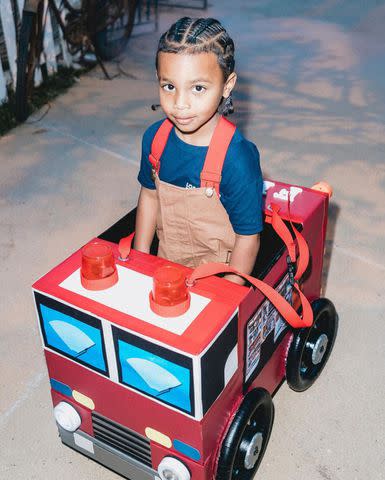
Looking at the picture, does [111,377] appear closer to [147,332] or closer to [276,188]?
[147,332]

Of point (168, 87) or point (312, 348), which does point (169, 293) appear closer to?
point (168, 87)

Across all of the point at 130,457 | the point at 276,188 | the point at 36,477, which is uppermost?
the point at 276,188

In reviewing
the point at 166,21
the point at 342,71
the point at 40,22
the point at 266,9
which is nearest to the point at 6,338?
the point at 40,22

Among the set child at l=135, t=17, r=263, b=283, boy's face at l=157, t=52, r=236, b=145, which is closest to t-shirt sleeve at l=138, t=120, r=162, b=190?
child at l=135, t=17, r=263, b=283

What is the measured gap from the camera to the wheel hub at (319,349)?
5.57 ft

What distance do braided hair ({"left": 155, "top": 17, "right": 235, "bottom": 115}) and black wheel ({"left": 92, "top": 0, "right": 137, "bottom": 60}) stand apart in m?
2.75

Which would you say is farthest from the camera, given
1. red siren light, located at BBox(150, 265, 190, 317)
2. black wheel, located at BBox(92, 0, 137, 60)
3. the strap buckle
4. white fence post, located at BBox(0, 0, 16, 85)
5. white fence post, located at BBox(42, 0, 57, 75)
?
black wheel, located at BBox(92, 0, 137, 60)

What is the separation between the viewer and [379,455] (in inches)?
64.2

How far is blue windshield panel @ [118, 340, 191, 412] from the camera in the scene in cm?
120

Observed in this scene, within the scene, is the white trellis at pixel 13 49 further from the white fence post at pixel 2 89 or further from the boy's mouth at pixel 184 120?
the boy's mouth at pixel 184 120

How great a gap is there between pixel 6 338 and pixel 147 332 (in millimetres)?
957

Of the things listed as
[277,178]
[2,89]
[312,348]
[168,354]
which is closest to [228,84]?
[168,354]

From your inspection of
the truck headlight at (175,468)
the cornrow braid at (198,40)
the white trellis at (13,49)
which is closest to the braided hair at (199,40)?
the cornrow braid at (198,40)

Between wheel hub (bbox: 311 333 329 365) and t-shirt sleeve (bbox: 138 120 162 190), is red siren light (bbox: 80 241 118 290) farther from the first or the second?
wheel hub (bbox: 311 333 329 365)
